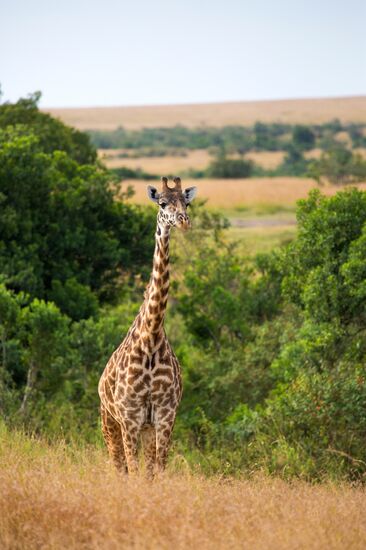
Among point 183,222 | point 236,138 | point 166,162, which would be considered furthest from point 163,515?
point 236,138

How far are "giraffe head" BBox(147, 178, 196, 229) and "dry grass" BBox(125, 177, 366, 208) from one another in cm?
4894

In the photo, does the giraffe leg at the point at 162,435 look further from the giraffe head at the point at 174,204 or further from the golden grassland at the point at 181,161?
the golden grassland at the point at 181,161

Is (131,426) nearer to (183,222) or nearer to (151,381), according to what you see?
(151,381)

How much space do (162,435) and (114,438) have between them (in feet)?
3.71

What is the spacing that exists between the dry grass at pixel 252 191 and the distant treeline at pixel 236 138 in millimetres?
38834

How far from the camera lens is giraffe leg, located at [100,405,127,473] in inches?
467

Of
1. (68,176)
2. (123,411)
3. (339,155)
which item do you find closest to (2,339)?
(123,411)

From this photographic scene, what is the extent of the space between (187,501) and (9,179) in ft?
46.4

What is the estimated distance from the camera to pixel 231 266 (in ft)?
77.6

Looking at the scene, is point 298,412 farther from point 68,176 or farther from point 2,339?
point 68,176

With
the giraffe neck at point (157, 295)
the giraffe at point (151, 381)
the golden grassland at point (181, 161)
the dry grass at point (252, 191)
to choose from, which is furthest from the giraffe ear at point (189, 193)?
the golden grassland at point (181, 161)

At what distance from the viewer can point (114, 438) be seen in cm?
1193

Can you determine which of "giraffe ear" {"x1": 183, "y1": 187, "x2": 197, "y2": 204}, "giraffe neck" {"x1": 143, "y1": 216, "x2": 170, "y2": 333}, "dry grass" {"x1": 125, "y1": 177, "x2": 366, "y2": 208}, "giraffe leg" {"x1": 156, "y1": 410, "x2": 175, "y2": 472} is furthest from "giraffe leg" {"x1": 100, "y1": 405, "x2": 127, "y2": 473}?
"dry grass" {"x1": 125, "y1": 177, "x2": 366, "y2": 208}

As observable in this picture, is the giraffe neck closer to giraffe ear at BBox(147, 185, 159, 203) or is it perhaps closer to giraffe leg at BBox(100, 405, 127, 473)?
giraffe ear at BBox(147, 185, 159, 203)
